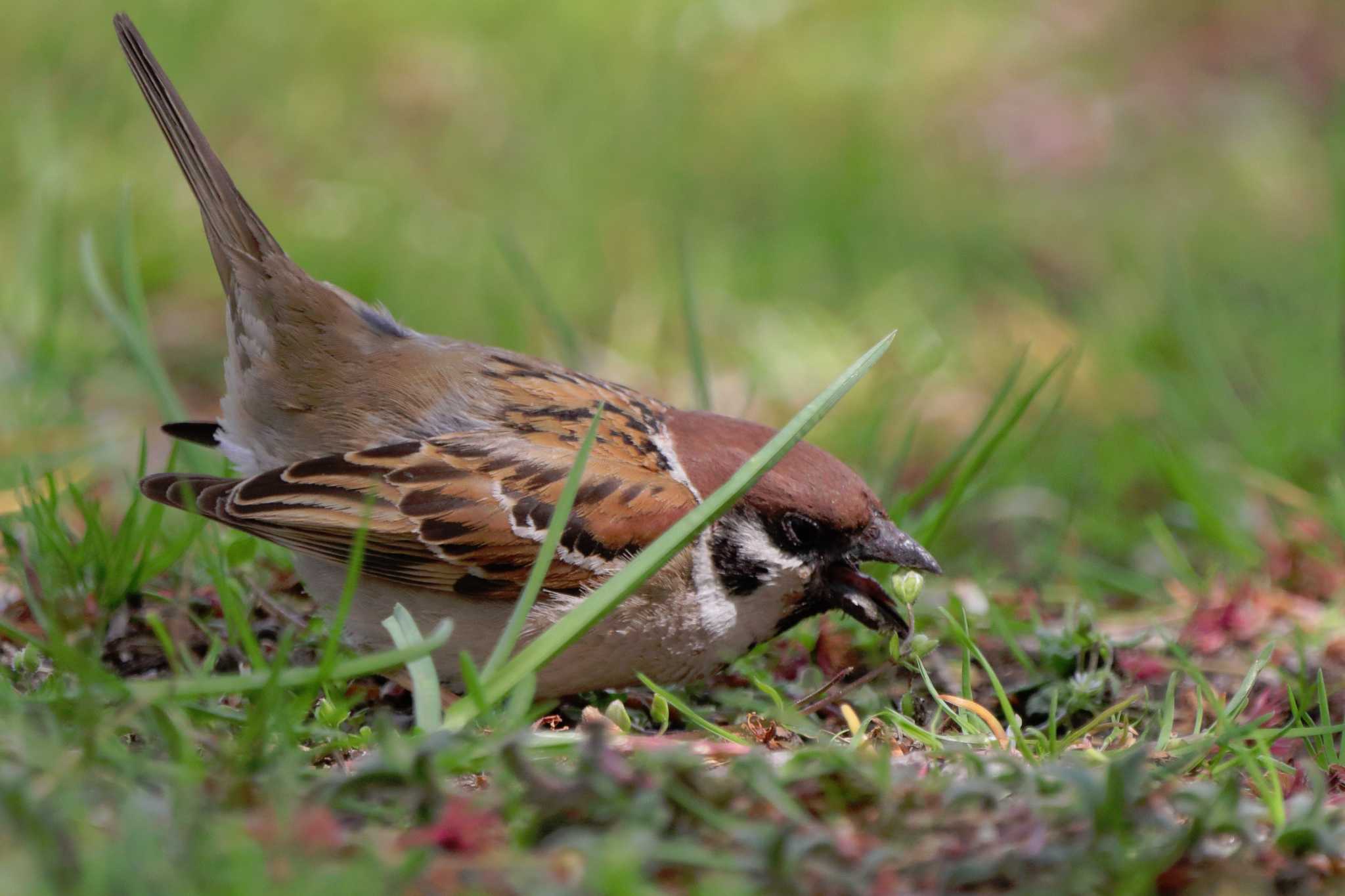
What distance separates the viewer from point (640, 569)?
2936mm

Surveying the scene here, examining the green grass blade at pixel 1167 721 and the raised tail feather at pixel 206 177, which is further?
the raised tail feather at pixel 206 177

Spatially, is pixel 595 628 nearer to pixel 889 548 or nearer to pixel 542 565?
pixel 542 565

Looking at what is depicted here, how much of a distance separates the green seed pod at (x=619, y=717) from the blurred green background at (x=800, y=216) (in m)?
1.65

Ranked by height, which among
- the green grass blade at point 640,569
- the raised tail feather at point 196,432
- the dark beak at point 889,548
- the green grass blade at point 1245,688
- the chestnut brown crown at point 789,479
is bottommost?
the green grass blade at point 1245,688

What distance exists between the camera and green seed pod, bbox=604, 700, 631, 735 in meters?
3.48

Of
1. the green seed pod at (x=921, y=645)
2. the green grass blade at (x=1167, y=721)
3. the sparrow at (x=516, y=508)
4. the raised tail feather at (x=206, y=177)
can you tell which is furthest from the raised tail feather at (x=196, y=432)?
the green grass blade at (x=1167, y=721)

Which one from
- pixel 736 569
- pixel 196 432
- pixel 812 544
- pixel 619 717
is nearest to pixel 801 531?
pixel 812 544

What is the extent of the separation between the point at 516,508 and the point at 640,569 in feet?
3.13

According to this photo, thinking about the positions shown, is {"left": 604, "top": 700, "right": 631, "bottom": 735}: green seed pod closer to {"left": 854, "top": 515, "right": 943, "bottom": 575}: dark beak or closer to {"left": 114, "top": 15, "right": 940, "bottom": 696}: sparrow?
{"left": 114, "top": 15, "right": 940, "bottom": 696}: sparrow

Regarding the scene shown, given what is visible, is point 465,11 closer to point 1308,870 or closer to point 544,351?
point 544,351

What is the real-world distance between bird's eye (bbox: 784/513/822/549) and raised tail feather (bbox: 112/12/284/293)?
1683 mm

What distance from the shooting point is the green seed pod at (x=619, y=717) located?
3.48 meters

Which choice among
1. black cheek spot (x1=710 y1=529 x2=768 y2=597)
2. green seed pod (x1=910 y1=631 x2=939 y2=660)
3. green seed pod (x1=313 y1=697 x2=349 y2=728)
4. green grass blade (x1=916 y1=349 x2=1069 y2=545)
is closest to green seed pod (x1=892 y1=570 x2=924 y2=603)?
green seed pod (x1=910 y1=631 x2=939 y2=660)

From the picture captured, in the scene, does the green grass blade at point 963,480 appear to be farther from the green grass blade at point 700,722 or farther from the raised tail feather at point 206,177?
the raised tail feather at point 206,177
